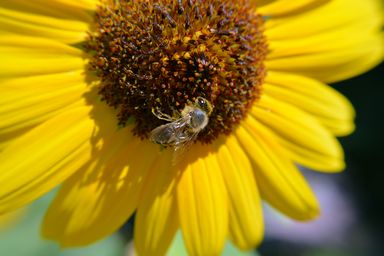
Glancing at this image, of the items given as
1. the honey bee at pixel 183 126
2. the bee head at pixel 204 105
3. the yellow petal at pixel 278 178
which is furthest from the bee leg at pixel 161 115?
the yellow petal at pixel 278 178

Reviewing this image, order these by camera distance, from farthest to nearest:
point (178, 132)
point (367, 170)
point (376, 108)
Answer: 1. point (367, 170)
2. point (376, 108)
3. point (178, 132)

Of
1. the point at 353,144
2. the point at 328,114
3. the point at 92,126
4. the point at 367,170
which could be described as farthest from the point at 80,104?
the point at 367,170

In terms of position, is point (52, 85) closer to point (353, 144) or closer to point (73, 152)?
point (73, 152)

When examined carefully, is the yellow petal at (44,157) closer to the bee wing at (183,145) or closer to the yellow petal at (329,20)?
the bee wing at (183,145)

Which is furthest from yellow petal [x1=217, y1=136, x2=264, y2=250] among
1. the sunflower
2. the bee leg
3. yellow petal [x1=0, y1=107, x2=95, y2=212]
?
yellow petal [x1=0, y1=107, x2=95, y2=212]

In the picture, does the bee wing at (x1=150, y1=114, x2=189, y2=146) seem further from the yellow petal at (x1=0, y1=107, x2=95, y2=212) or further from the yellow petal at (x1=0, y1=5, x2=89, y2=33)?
the yellow petal at (x1=0, y1=5, x2=89, y2=33)

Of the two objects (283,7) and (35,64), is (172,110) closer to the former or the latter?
(35,64)
